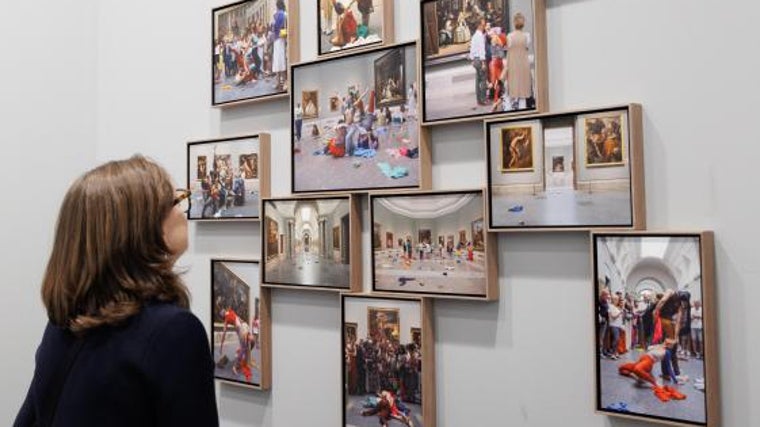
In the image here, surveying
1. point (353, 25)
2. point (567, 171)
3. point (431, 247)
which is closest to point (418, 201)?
point (431, 247)

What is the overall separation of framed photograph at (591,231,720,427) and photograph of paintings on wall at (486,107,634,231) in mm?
71

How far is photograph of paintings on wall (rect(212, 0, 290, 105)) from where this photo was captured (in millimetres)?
2076

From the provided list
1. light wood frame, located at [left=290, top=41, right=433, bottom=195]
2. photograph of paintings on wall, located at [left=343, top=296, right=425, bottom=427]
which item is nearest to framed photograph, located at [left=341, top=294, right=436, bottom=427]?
photograph of paintings on wall, located at [left=343, top=296, right=425, bottom=427]

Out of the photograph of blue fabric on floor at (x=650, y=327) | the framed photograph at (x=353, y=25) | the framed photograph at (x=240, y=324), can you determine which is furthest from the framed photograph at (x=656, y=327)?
the framed photograph at (x=240, y=324)

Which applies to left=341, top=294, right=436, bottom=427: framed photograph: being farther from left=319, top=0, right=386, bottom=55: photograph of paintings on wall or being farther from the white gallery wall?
left=319, top=0, right=386, bottom=55: photograph of paintings on wall

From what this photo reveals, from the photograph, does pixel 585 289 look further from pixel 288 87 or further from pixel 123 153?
pixel 123 153

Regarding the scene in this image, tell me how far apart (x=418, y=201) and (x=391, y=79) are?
34 centimetres

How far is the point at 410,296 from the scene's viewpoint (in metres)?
1.74

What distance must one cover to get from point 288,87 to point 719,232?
1247 millimetres

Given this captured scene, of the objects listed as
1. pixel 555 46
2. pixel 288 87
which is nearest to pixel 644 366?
pixel 555 46

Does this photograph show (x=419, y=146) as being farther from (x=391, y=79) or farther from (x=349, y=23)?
(x=349, y=23)

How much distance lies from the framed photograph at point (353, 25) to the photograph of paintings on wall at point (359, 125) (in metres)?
0.04

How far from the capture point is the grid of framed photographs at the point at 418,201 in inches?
55.0

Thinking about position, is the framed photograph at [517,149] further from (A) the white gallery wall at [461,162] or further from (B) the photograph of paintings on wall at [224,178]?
(B) the photograph of paintings on wall at [224,178]
